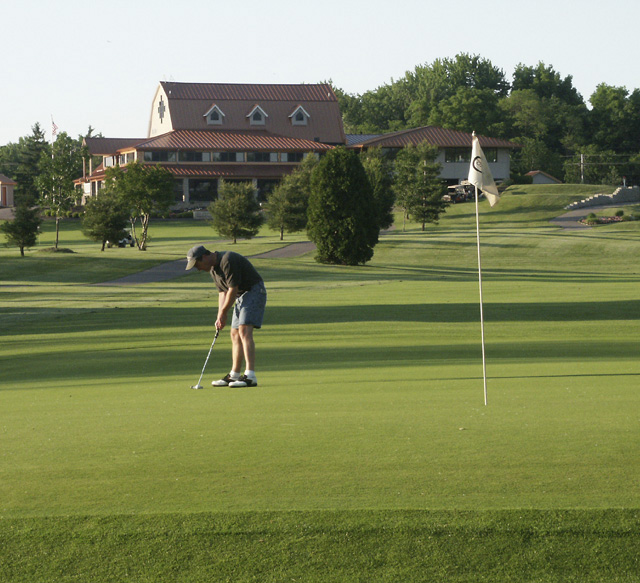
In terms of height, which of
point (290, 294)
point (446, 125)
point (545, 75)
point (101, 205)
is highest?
point (545, 75)

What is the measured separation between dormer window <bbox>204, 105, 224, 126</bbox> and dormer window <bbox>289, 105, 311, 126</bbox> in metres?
8.36

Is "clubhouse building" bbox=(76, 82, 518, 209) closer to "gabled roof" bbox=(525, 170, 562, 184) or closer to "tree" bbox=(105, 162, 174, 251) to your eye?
"gabled roof" bbox=(525, 170, 562, 184)

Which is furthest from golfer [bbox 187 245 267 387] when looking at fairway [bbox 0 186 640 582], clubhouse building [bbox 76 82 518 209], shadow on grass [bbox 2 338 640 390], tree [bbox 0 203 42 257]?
clubhouse building [bbox 76 82 518 209]

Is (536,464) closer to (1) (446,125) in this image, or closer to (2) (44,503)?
(2) (44,503)

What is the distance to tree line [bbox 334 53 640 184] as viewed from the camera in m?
120

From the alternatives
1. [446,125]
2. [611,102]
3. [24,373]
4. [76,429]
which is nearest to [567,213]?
[446,125]

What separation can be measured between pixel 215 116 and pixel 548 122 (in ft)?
177

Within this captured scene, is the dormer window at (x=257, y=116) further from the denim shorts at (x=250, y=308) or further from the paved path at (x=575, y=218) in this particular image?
the denim shorts at (x=250, y=308)

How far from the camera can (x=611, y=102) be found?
132750 mm

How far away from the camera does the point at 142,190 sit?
63938mm

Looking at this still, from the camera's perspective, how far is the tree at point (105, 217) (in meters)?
60.3

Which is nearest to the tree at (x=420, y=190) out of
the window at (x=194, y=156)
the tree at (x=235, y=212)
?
the tree at (x=235, y=212)

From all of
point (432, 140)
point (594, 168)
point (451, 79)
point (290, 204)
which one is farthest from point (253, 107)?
point (451, 79)

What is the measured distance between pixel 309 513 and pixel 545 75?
161 metres
